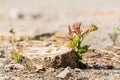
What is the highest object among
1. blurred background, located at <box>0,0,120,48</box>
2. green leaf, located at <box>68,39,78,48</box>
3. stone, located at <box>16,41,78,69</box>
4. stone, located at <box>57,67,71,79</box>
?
blurred background, located at <box>0,0,120,48</box>

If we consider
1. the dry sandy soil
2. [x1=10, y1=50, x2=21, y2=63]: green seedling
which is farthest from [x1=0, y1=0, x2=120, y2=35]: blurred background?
[x1=10, y1=50, x2=21, y2=63]: green seedling

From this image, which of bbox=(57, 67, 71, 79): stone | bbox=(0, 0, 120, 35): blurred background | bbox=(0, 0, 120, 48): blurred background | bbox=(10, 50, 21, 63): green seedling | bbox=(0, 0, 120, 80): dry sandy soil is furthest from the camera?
bbox=(0, 0, 120, 35): blurred background

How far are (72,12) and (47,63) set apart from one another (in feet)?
38.1

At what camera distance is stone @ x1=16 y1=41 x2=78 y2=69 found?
529 cm

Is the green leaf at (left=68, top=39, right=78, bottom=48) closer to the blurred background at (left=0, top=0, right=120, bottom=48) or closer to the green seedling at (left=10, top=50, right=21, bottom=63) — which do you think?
the green seedling at (left=10, top=50, right=21, bottom=63)

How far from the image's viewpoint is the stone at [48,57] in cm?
529

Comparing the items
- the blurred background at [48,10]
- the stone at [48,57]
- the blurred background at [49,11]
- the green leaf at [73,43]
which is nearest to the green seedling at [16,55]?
the stone at [48,57]

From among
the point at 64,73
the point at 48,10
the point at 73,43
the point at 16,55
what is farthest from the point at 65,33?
the point at 48,10

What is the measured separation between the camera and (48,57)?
208 inches

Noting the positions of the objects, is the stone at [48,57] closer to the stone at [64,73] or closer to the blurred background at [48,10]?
the stone at [64,73]

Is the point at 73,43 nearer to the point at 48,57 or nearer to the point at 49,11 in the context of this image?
the point at 48,57

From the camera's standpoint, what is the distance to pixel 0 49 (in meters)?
6.31

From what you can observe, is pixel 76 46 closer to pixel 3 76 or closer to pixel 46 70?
pixel 46 70

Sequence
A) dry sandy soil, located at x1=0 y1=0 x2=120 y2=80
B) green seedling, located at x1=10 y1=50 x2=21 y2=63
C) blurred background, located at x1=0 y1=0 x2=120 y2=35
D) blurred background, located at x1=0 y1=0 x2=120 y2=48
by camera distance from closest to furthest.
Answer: dry sandy soil, located at x1=0 y1=0 x2=120 y2=80 < green seedling, located at x1=10 y1=50 x2=21 y2=63 < blurred background, located at x1=0 y1=0 x2=120 y2=48 < blurred background, located at x1=0 y1=0 x2=120 y2=35
